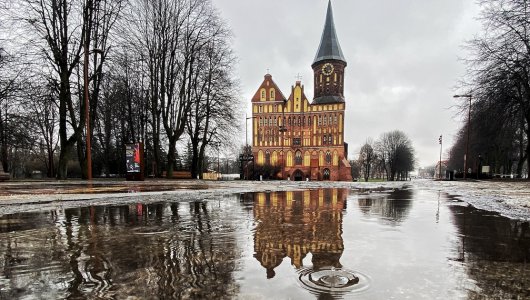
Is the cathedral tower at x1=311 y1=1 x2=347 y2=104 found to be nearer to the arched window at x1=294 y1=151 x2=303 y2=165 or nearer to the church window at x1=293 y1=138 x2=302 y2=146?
the church window at x1=293 y1=138 x2=302 y2=146

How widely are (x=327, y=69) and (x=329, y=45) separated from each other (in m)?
6.06

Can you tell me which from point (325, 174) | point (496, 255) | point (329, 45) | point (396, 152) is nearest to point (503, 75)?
point (496, 255)

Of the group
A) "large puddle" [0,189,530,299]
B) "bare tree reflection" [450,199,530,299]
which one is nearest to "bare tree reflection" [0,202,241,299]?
"large puddle" [0,189,530,299]

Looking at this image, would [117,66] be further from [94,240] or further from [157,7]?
[94,240]

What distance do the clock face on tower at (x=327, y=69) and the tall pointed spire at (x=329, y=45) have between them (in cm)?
160

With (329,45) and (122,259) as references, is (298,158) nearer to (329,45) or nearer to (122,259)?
(329,45)

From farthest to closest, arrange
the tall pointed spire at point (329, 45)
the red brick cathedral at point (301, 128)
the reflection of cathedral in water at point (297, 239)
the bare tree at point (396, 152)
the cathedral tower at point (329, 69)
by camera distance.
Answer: the bare tree at point (396, 152)
the tall pointed spire at point (329, 45)
the cathedral tower at point (329, 69)
the red brick cathedral at point (301, 128)
the reflection of cathedral in water at point (297, 239)

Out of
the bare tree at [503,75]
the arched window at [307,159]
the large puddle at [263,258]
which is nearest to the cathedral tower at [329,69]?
the arched window at [307,159]

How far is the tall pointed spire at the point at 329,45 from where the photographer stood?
6672 cm

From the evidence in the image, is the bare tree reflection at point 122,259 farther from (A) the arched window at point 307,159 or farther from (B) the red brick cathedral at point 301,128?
(A) the arched window at point 307,159

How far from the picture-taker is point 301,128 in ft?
211

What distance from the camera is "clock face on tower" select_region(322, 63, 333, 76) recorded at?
65.8 m

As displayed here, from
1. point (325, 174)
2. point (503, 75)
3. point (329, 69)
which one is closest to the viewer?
point (503, 75)

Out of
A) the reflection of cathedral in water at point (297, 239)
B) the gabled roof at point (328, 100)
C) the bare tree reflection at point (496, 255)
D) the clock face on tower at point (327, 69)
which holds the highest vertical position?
the clock face on tower at point (327, 69)
